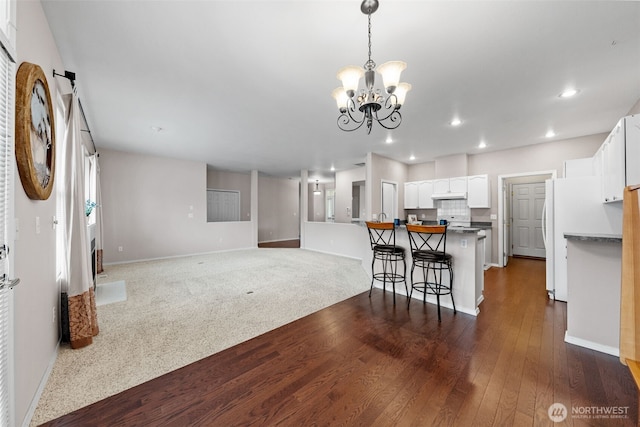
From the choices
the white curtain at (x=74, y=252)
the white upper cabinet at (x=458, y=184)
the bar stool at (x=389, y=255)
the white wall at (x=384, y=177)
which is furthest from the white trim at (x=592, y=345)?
the white curtain at (x=74, y=252)

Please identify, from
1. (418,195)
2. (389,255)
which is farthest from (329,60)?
(418,195)

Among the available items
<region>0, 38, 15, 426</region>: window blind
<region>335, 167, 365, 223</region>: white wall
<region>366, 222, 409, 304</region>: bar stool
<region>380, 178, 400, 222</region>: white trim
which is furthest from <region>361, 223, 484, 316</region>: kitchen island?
<region>335, 167, 365, 223</region>: white wall

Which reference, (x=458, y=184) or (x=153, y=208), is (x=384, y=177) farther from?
(x=153, y=208)

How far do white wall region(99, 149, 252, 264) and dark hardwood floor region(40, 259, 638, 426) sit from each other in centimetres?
538

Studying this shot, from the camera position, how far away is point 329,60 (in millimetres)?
2332

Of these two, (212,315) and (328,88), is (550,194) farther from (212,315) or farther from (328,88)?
(212,315)

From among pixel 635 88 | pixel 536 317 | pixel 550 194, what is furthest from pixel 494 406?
pixel 635 88

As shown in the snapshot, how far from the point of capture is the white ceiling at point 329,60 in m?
1.78

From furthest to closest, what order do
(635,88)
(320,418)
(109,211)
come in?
(109,211), (635,88), (320,418)

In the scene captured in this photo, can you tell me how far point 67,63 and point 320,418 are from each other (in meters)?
3.82

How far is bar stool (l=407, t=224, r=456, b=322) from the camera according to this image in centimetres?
290

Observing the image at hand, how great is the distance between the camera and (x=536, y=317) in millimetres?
2863

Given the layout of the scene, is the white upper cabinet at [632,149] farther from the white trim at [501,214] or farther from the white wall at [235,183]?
the white wall at [235,183]

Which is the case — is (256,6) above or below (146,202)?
above
